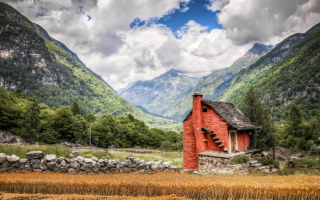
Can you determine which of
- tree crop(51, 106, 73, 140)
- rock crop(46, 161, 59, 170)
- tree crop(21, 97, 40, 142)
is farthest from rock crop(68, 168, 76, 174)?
tree crop(51, 106, 73, 140)

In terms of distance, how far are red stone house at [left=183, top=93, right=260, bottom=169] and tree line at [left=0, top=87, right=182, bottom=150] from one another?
44063 millimetres

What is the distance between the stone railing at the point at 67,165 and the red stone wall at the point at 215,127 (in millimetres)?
5031

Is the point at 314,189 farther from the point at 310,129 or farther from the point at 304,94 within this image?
the point at 304,94

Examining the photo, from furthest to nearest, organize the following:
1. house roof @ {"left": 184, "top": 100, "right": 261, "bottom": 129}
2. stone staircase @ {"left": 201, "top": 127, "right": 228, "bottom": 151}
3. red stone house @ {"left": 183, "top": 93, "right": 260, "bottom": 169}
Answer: house roof @ {"left": 184, "top": 100, "right": 261, "bottom": 129}
red stone house @ {"left": 183, "top": 93, "right": 260, "bottom": 169}
stone staircase @ {"left": 201, "top": 127, "right": 228, "bottom": 151}

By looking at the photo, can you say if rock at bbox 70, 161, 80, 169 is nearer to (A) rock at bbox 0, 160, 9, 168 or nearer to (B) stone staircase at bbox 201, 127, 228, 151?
(A) rock at bbox 0, 160, 9, 168

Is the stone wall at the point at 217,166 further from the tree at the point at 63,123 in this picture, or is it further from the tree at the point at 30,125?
the tree at the point at 63,123

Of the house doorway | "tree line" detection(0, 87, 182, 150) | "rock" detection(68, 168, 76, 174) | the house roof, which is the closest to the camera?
"rock" detection(68, 168, 76, 174)

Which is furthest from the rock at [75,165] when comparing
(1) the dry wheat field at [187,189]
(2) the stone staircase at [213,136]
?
(2) the stone staircase at [213,136]

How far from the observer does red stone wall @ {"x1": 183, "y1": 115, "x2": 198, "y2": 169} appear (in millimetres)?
19094

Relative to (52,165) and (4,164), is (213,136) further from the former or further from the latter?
(4,164)

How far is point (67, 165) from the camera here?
484 inches

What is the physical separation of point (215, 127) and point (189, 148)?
3.91 meters

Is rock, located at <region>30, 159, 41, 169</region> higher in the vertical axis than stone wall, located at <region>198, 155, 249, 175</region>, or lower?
higher

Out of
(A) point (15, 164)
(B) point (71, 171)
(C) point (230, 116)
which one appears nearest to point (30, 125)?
(A) point (15, 164)
